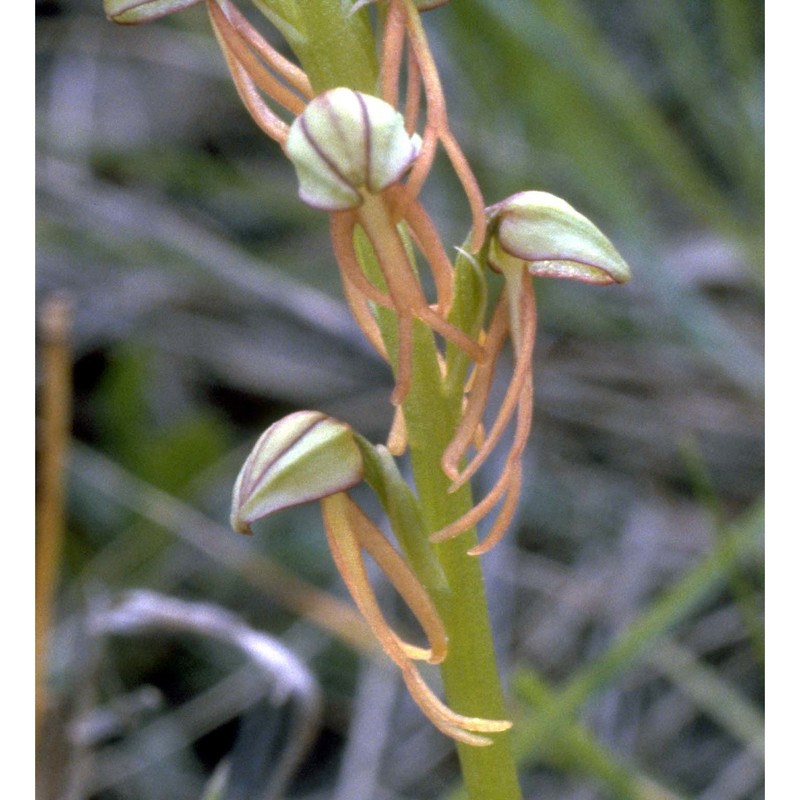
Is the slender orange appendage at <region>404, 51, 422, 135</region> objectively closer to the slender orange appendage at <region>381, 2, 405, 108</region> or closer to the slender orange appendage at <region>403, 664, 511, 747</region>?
the slender orange appendage at <region>381, 2, 405, 108</region>

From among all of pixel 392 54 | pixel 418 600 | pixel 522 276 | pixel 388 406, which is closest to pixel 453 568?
pixel 418 600

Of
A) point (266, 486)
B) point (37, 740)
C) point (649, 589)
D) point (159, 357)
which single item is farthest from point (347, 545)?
point (159, 357)

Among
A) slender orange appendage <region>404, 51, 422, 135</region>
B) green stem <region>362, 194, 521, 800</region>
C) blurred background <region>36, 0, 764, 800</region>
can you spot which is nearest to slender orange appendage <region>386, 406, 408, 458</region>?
green stem <region>362, 194, 521, 800</region>

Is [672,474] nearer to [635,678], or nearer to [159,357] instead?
[635,678]

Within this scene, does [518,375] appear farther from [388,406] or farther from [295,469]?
[388,406]

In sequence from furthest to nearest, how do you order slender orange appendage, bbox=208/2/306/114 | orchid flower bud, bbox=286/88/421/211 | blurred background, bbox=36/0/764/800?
blurred background, bbox=36/0/764/800, slender orange appendage, bbox=208/2/306/114, orchid flower bud, bbox=286/88/421/211

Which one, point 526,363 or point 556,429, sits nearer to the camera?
point 526,363

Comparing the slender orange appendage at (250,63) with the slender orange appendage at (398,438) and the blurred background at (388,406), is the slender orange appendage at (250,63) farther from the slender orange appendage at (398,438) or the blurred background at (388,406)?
the blurred background at (388,406)
